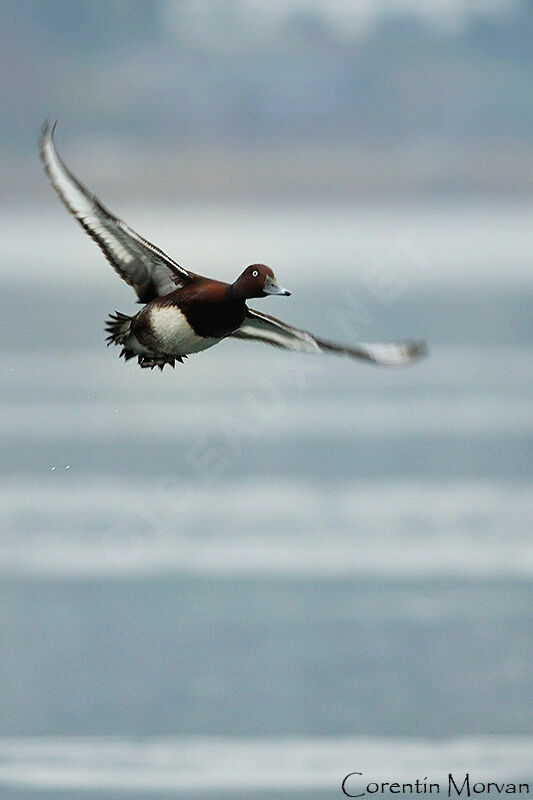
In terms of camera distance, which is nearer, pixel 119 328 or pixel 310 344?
pixel 119 328

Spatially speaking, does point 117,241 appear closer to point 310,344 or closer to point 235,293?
point 235,293

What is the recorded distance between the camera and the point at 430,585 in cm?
1105

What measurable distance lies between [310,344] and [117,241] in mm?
801

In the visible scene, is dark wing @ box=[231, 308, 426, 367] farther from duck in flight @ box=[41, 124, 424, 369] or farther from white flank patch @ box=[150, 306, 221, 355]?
white flank patch @ box=[150, 306, 221, 355]

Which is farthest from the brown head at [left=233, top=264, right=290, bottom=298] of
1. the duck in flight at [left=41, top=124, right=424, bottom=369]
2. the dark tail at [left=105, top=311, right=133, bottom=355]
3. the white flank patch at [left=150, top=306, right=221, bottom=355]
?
the dark tail at [left=105, top=311, right=133, bottom=355]

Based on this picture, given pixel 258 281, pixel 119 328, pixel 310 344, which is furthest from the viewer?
pixel 310 344

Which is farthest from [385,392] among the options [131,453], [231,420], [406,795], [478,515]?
[406,795]

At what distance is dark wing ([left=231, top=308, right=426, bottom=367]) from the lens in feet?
23.6

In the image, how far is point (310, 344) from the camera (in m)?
7.50

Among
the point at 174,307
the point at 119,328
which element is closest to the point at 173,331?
the point at 174,307

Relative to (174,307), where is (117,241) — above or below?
above

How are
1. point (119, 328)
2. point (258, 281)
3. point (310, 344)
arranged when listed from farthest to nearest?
point (310, 344)
point (119, 328)
point (258, 281)

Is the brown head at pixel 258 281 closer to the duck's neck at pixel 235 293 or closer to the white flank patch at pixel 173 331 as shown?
the duck's neck at pixel 235 293

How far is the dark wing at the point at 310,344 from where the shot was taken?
23.6 feet
